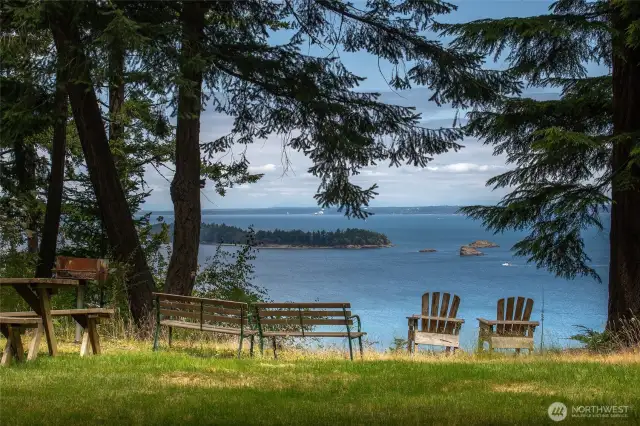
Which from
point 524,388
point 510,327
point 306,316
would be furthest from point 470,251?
point 524,388

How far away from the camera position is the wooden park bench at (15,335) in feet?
24.5

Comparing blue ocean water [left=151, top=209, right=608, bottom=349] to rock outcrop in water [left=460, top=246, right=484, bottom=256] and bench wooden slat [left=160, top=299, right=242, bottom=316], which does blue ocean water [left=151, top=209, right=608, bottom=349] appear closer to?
rock outcrop in water [left=460, top=246, right=484, bottom=256]

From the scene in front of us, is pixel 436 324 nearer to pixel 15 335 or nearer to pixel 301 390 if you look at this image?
pixel 301 390

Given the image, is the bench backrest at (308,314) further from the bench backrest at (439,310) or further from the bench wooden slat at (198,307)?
the bench backrest at (439,310)

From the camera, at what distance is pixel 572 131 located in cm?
1142

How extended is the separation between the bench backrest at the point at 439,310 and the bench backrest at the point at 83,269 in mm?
5132

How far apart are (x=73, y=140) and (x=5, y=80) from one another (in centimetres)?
528

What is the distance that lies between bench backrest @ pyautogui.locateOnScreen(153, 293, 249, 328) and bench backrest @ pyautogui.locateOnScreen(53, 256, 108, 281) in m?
0.81

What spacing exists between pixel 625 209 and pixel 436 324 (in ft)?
11.9

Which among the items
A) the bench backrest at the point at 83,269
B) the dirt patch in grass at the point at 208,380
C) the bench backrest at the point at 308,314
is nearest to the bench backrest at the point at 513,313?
the bench backrest at the point at 308,314

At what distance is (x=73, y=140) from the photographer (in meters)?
17.4

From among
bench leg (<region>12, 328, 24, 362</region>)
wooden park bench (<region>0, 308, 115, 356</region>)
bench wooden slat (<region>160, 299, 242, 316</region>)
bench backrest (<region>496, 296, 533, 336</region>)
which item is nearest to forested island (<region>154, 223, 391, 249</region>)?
bench backrest (<region>496, 296, 533, 336</region>)

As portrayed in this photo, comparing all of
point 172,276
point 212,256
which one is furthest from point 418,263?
point 172,276

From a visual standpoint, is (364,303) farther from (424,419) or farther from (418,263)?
(424,419)
